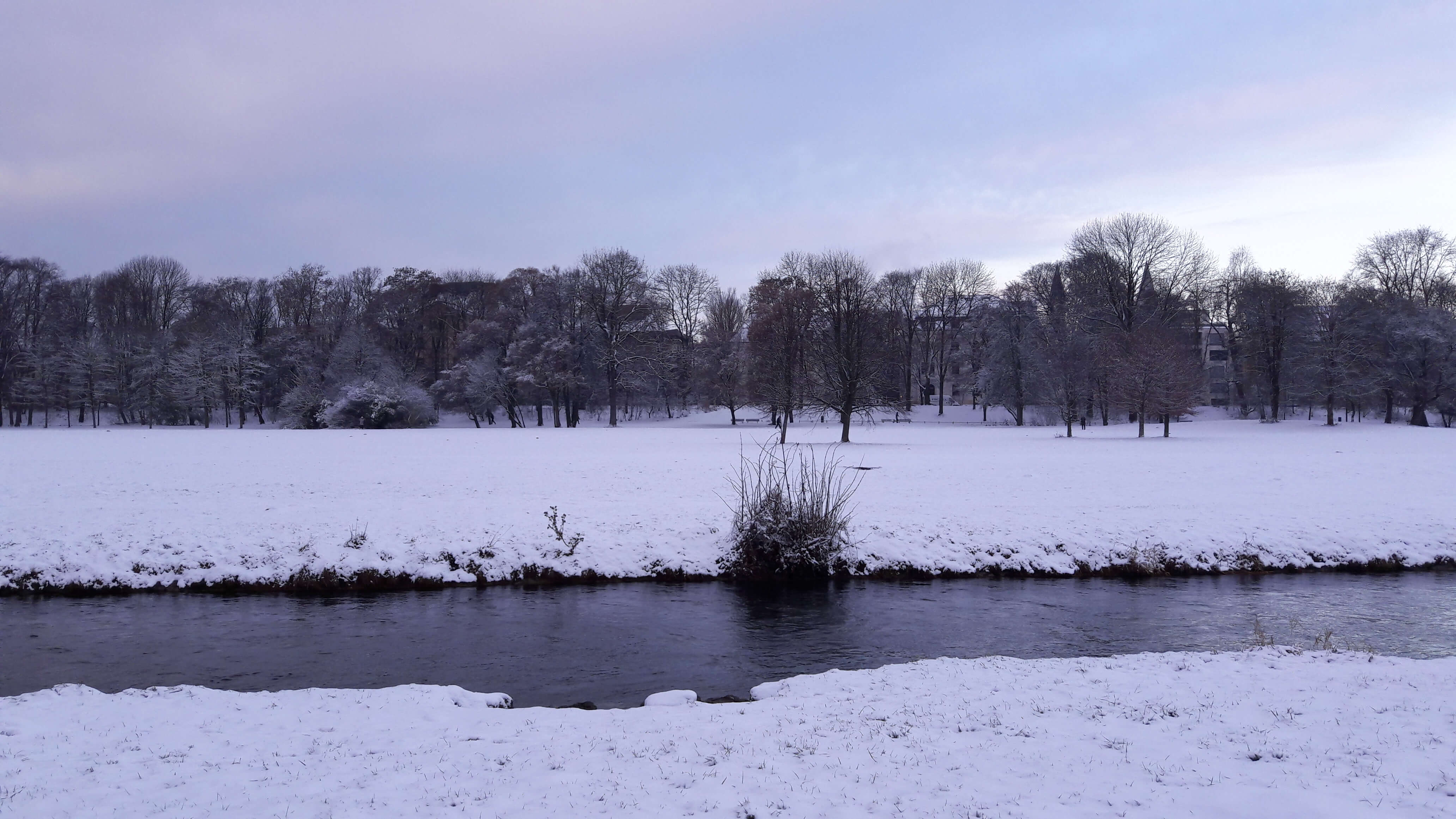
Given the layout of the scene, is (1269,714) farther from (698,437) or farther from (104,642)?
(698,437)

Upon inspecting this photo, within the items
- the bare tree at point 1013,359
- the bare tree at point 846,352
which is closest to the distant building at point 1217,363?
the bare tree at point 1013,359

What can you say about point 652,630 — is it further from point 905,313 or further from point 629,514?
point 905,313

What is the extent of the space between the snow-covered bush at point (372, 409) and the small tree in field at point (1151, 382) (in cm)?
4955

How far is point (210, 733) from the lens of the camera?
23.8 ft

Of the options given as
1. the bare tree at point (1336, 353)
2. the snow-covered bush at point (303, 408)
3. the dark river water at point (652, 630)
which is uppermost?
the bare tree at point (1336, 353)

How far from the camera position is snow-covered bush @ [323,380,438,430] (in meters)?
60.0

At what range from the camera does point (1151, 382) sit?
47.2 m

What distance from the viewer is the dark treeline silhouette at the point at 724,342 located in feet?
169

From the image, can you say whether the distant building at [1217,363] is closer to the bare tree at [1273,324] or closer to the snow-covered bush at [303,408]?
the bare tree at [1273,324]

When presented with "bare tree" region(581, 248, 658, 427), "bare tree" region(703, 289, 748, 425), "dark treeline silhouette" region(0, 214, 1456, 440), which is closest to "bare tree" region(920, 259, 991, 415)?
"dark treeline silhouette" region(0, 214, 1456, 440)

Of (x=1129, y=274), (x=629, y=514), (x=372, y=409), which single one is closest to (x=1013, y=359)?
(x=1129, y=274)

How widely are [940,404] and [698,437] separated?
38.8 metres

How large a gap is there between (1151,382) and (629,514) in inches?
1538

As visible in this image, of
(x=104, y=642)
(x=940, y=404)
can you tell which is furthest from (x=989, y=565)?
(x=940, y=404)
